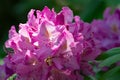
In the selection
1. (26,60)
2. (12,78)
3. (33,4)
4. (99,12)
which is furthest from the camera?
(33,4)

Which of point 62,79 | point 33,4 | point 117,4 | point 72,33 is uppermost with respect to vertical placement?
point 33,4

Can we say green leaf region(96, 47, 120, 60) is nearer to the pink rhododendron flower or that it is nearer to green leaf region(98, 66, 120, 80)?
green leaf region(98, 66, 120, 80)

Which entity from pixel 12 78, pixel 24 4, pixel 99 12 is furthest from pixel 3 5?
pixel 12 78

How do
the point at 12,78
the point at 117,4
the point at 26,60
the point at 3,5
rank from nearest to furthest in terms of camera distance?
the point at 26,60 < the point at 12,78 < the point at 117,4 < the point at 3,5

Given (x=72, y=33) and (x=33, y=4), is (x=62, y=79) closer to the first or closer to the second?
(x=72, y=33)

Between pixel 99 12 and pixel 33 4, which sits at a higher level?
pixel 33 4

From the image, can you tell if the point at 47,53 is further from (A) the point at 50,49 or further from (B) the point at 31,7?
(B) the point at 31,7

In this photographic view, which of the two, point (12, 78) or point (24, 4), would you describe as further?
point (24, 4)
